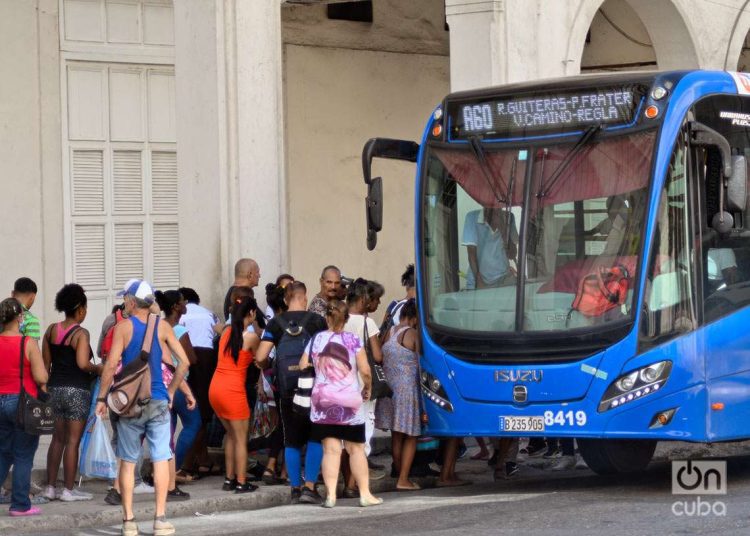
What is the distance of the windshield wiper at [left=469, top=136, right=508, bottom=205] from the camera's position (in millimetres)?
11523

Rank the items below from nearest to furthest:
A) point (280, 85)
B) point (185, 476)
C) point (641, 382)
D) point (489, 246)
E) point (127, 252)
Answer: point (641, 382)
point (489, 246)
point (185, 476)
point (280, 85)
point (127, 252)

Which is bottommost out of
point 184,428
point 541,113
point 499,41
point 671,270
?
point 184,428

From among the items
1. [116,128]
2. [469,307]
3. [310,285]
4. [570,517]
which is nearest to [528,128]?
[469,307]

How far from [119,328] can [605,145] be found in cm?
379

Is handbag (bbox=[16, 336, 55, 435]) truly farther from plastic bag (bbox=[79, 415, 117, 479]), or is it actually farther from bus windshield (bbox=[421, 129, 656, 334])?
bus windshield (bbox=[421, 129, 656, 334])

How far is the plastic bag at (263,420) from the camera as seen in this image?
39.5 feet

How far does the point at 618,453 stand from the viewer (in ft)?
39.9

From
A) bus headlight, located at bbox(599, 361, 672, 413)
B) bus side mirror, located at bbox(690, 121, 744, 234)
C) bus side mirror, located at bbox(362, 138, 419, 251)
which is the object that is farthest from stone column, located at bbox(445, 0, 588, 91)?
bus headlight, located at bbox(599, 361, 672, 413)

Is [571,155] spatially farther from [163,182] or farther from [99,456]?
[163,182]

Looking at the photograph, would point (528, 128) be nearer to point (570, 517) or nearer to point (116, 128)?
point (570, 517)

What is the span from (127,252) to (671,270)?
7112 millimetres

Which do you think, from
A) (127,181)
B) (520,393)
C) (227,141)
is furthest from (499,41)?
(520,393)

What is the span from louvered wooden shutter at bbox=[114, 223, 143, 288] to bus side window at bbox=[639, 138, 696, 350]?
22.7 ft

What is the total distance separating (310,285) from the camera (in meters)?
19.5
